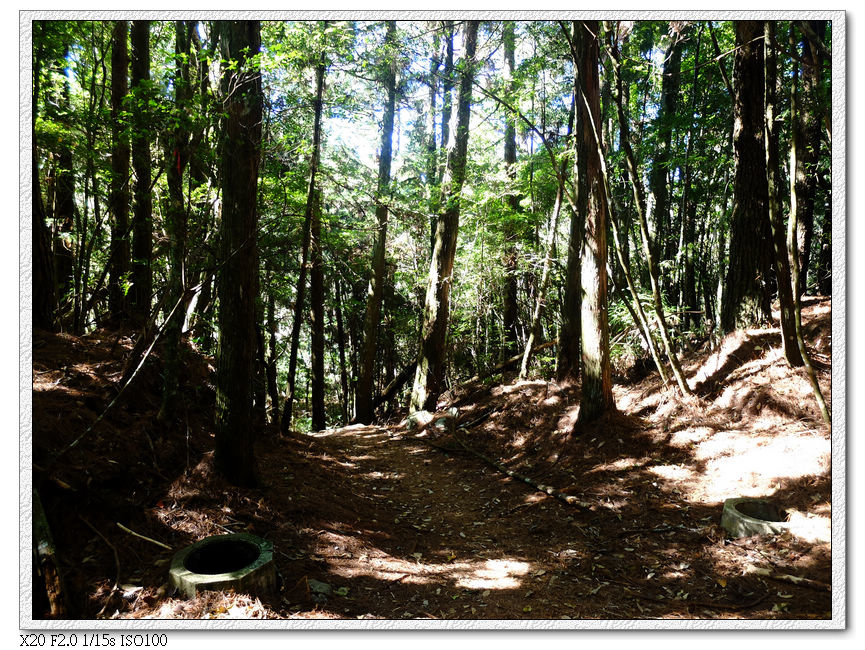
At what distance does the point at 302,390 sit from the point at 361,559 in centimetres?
1992

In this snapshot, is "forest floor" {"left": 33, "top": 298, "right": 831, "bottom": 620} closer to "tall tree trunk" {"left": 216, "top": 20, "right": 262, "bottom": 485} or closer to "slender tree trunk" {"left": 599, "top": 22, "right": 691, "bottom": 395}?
"tall tree trunk" {"left": 216, "top": 20, "right": 262, "bottom": 485}

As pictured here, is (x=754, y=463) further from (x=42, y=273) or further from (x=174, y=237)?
(x=42, y=273)

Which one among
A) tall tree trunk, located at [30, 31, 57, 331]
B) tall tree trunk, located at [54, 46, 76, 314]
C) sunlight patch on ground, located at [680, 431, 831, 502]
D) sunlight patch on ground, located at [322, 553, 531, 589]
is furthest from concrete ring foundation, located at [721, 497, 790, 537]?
tall tree trunk, located at [54, 46, 76, 314]

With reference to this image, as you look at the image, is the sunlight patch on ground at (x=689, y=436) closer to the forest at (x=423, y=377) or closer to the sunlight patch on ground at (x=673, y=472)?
the forest at (x=423, y=377)

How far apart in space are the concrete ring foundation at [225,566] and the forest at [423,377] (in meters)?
0.02

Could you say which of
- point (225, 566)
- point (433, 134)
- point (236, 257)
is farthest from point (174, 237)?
point (433, 134)

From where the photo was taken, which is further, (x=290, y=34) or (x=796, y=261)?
(x=290, y=34)

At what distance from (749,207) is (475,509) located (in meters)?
5.94

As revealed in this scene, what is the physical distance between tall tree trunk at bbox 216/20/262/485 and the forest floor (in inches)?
17.8

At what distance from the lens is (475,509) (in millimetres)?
6113

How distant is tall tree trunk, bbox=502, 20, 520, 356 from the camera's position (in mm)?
10059

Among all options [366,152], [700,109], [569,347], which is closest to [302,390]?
[366,152]
